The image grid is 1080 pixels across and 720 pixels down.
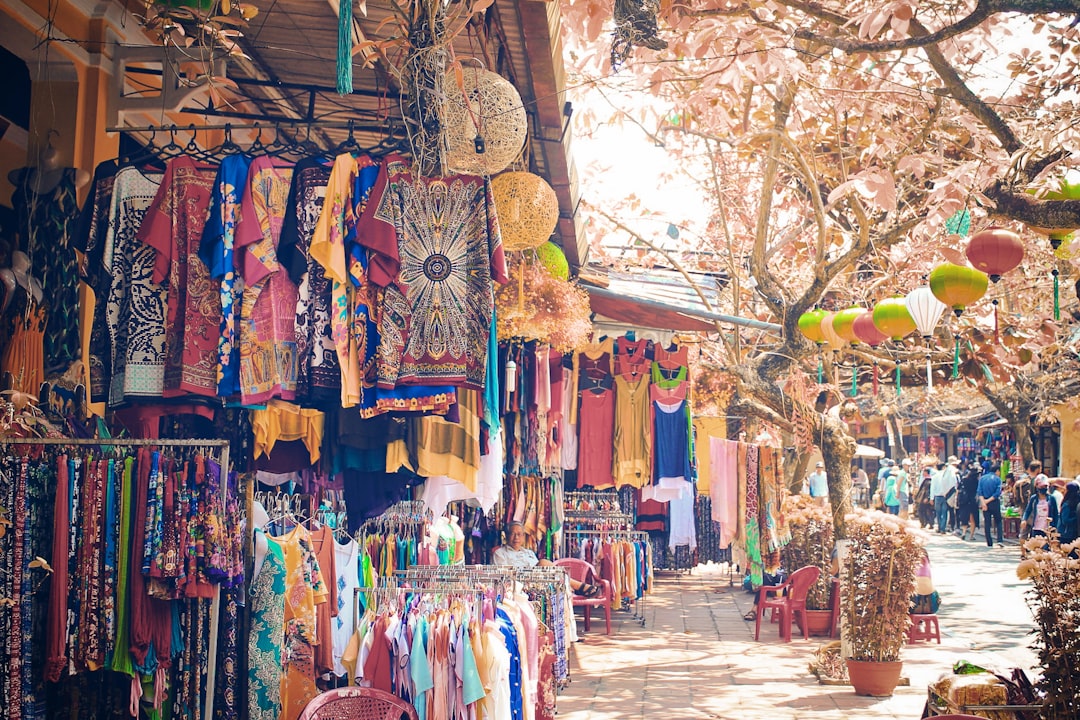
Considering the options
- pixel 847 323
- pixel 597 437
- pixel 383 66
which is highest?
pixel 383 66

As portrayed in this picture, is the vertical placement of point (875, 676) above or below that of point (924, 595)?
below

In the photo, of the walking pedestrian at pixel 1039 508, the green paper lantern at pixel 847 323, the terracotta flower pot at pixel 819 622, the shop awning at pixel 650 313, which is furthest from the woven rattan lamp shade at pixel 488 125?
the walking pedestrian at pixel 1039 508

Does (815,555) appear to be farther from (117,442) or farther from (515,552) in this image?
(117,442)

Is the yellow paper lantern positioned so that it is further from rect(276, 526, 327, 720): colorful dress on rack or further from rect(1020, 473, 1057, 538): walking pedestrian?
rect(1020, 473, 1057, 538): walking pedestrian

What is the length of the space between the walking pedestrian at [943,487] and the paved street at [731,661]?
447 inches

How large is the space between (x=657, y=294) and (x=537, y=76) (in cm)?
559

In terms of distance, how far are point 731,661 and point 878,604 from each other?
7.03ft

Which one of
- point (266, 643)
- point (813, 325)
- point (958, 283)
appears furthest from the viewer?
point (813, 325)

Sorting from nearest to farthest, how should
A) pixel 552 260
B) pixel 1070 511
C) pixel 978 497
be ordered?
pixel 552 260 → pixel 1070 511 → pixel 978 497

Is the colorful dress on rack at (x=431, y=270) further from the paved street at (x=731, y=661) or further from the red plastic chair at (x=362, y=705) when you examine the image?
the paved street at (x=731, y=661)

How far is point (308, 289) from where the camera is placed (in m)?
4.39

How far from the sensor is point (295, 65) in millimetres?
6828

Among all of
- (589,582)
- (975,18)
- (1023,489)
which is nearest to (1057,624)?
(975,18)

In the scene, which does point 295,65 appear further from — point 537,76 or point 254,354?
point 254,354
